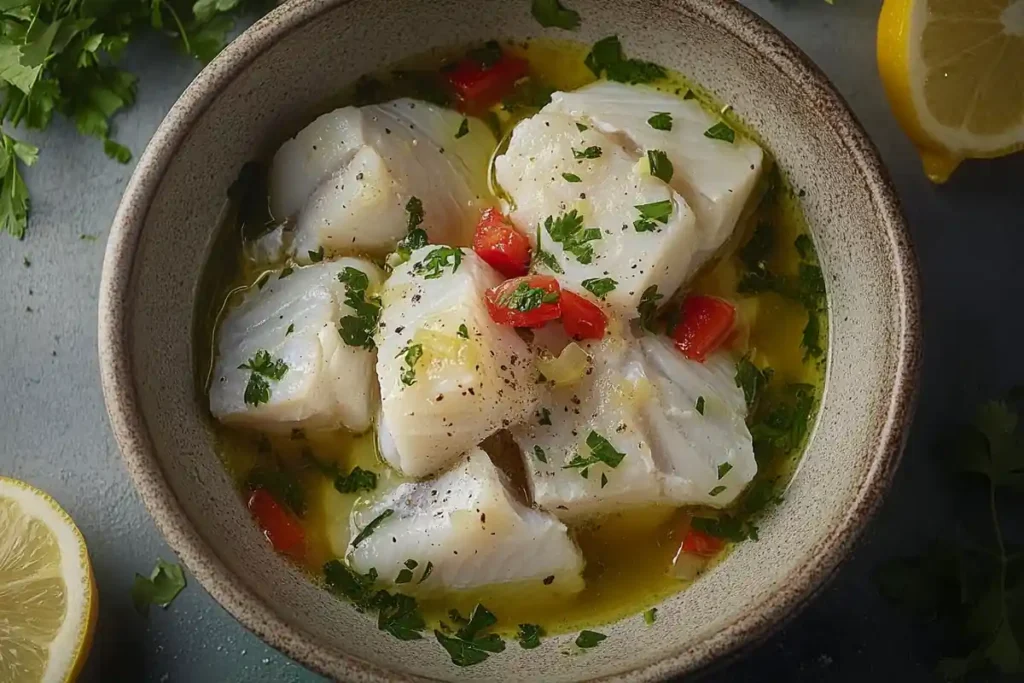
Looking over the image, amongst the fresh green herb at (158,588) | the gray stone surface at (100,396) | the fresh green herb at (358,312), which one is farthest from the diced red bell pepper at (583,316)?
the fresh green herb at (158,588)

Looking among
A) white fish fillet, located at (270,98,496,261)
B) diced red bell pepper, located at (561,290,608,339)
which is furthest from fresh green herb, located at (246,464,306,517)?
diced red bell pepper, located at (561,290,608,339)

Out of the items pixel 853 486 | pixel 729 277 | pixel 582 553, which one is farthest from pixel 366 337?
pixel 853 486

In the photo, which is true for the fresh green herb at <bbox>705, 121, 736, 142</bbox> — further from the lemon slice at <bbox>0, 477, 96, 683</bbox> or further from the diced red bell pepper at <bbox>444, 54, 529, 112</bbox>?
the lemon slice at <bbox>0, 477, 96, 683</bbox>

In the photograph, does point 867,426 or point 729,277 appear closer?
point 867,426

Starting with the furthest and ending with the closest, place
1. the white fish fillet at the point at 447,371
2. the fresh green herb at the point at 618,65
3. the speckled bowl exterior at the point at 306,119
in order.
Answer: the fresh green herb at the point at 618,65 → the white fish fillet at the point at 447,371 → the speckled bowl exterior at the point at 306,119

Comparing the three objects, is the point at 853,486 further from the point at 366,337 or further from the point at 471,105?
the point at 471,105

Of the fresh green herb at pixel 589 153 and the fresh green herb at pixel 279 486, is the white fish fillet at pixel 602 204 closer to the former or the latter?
the fresh green herb at pixel 589 153
